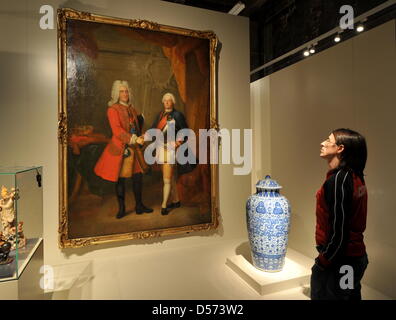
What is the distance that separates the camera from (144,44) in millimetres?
2314

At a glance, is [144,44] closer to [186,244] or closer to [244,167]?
[244,167]

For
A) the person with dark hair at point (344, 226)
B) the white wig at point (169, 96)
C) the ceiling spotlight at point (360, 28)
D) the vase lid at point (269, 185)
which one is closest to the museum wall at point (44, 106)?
the white wig at point (169, 96)

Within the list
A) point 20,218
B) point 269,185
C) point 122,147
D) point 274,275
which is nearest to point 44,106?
point 122,147

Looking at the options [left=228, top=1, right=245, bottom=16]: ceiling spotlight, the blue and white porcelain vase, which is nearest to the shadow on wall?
the blue and white porcelain vase

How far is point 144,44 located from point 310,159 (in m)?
1.84

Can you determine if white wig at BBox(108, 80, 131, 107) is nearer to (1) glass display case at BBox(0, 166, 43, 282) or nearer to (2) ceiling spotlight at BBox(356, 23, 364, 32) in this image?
(1) glass display case at BBox(0, 166, 43, 282)

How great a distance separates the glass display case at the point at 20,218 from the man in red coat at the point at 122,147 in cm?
50

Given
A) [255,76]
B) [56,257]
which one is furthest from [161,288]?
[255,76]

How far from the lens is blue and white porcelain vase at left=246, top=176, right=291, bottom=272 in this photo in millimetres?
A: 1798

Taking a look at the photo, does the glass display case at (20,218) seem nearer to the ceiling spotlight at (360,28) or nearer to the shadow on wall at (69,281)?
the shadow on wall at (69,281)

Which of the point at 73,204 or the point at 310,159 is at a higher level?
the point at 310,159

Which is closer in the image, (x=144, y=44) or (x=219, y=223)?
(x=144, y=44)

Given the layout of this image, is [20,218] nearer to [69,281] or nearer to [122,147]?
[69,281]

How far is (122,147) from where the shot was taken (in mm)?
2244
